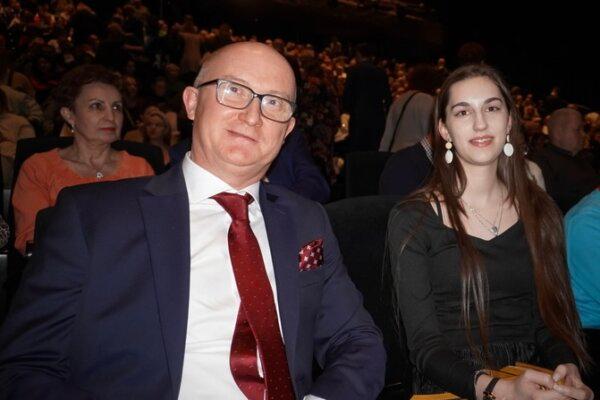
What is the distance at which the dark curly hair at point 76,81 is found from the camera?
3.00 metres

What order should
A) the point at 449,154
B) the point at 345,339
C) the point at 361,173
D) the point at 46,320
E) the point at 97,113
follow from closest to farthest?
1. the point at 46,320
2. the point at 345,339
3. the point at 449,154
4. the point at 97,113
5. the point at 361,173

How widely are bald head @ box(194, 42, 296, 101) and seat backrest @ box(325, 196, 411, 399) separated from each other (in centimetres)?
43

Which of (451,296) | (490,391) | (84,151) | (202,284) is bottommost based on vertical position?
(490,391)

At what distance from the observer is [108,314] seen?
1329 millimetres

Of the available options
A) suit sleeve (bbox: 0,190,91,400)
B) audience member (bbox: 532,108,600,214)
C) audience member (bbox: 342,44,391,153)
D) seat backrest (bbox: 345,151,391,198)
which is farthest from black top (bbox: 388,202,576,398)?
audience member (bbox: 342,44,391,153)

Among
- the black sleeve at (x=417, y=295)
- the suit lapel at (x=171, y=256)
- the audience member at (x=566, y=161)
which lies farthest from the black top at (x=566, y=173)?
the suit lapel at (x=171, y=256)

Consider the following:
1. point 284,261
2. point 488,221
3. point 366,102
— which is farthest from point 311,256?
point 366,102

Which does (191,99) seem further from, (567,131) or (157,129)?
(567,131)

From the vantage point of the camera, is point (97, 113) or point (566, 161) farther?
point (566, 161)

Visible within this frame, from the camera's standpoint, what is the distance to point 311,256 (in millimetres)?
1643

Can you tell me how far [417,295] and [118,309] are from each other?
96 centimetres

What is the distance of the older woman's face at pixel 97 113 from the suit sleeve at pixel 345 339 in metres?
1.68

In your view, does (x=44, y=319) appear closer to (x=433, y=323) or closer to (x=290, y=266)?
(x=290, y=266)

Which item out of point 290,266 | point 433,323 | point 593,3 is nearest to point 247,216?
point 290,266
